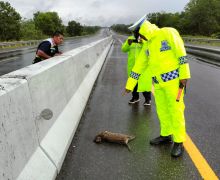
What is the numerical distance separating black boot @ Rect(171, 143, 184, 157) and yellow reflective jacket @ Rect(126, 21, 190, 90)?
0.83 meters

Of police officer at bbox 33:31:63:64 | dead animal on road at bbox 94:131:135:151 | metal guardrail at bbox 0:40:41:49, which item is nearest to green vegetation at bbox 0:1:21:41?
metal guardrail at bbox 0:40:41:49

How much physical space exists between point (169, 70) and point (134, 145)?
1.20 m

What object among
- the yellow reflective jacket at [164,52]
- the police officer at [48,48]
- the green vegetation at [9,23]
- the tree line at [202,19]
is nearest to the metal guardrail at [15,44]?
the police officer at [48,48]

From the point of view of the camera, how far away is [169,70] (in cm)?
459

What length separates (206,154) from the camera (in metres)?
4.60

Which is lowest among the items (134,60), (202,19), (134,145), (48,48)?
(202,19)

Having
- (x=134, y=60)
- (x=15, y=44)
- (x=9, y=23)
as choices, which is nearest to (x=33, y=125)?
(x=134, y=60)

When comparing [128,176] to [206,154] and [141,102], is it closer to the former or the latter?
[206,154]

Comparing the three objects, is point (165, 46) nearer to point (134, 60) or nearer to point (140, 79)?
point (140, 79)

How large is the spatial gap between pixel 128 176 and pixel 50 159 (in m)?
0.90

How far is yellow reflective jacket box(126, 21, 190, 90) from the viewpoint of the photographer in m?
4.49

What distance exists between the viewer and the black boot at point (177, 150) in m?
4.57

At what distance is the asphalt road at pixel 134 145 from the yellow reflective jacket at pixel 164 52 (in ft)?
3.41

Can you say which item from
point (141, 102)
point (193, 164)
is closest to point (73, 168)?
point (193, 164)
